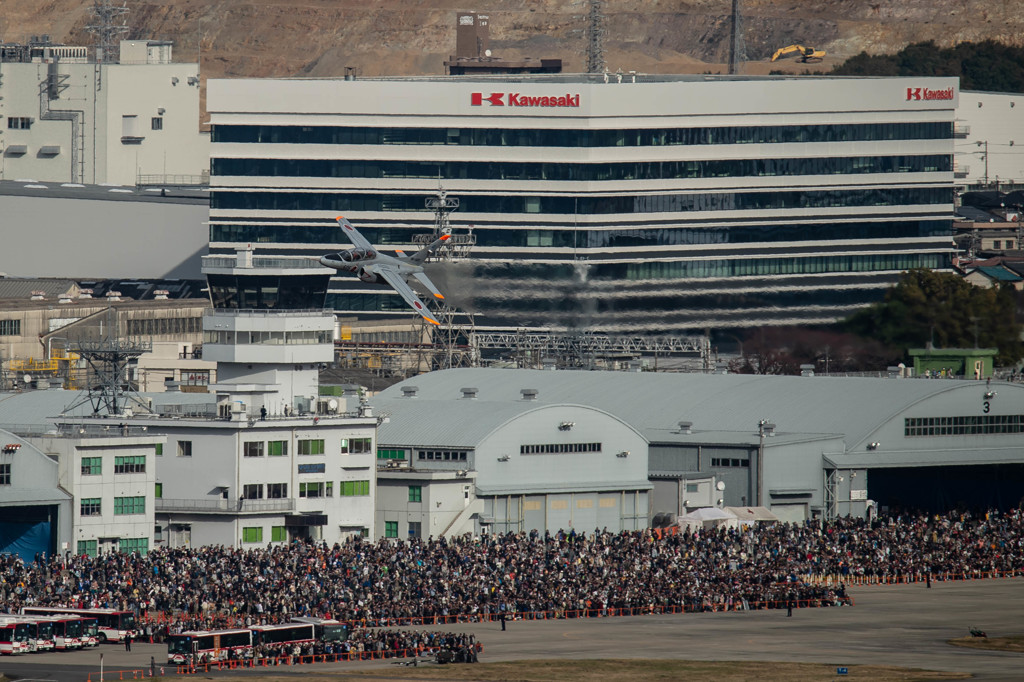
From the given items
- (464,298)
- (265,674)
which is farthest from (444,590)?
(464,298)

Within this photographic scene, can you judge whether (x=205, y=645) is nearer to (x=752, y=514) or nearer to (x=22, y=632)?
(x=22, y=632)

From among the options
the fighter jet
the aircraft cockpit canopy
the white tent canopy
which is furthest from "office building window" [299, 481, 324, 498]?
the white tent canopy

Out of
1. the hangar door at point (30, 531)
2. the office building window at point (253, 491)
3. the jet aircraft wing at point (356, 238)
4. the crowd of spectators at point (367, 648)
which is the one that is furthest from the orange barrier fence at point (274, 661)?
the jet aircraft wing at point (356, 238)

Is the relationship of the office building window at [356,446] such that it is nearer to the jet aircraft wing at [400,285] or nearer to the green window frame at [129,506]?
the green window frame at [129,506]

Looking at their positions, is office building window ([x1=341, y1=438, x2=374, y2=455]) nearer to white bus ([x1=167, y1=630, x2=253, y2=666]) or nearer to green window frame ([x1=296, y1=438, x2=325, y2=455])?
green window frame ([x1=296, y1=438, x2=325, y2=455])

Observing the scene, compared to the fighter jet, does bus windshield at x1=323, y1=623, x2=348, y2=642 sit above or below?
below

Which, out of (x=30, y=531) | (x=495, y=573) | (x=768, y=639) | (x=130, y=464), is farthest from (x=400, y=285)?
(x=768, y=639)

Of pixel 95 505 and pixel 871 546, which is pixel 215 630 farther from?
pixel 871 546
